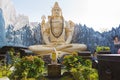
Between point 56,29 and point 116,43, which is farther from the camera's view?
point 56,29

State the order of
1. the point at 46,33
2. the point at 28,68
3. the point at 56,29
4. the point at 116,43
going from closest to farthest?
the point at 28,68
the point at 116,43
the point at 46,33
the point at 56,29

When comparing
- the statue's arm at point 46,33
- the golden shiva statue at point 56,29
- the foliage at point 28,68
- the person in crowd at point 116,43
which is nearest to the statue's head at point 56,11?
the golden shiva statue at point 56,29

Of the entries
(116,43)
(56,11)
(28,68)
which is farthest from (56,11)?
(28,68)

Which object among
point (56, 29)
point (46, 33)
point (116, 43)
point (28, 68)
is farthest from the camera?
point (56, 29)

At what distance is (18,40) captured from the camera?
58.9ft

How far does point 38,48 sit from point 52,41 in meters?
2.06

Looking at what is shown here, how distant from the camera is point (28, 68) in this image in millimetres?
6297

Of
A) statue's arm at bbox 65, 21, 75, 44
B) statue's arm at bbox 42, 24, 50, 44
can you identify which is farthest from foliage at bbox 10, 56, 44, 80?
statue's arm at bbox 65, 21, 75, 44

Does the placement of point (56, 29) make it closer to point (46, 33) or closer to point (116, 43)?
point (46, 33)

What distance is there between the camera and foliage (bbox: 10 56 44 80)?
6.12m

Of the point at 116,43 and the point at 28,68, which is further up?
the point at 116,43

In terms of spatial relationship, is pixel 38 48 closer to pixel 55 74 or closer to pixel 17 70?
pixel 55 74

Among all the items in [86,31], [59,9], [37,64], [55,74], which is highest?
[59,9]

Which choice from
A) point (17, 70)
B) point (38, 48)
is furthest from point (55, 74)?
point (38, 48)
